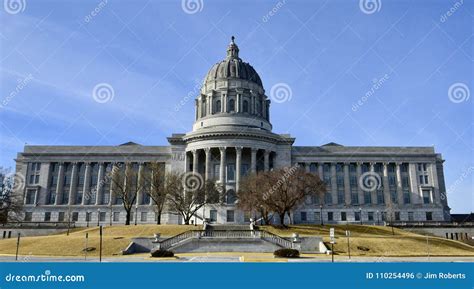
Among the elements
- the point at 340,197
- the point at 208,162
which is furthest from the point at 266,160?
the point at 340,197

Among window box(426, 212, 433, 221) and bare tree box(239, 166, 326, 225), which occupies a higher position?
bare tree box(239, 166, 326, 225)

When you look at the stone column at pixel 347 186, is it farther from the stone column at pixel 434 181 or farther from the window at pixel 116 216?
the window at pixel 116 216

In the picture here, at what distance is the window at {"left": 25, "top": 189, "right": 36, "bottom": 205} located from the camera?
3317 inches

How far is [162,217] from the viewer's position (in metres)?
81.1

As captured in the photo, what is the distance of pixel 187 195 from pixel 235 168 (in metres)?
15.4

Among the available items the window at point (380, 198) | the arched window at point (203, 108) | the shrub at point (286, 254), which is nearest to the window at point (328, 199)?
the window at point (380, 198)

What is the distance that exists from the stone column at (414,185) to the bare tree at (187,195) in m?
42.9

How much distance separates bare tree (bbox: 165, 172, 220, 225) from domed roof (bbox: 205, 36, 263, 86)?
29.8m

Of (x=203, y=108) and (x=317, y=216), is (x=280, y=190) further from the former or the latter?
(x=203, y=108)

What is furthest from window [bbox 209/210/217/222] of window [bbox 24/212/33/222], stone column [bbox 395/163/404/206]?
stone column [bbox 395/163/404/206]

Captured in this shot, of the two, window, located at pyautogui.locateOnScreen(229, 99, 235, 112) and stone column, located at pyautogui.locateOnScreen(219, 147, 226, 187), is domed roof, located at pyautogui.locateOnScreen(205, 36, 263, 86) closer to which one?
window, located at pyautogui.locateOnScreen(229, 99, 235, 112)

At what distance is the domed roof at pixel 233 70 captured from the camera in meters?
90.3

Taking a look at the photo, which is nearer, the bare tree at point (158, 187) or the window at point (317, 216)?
the bare tree at point (158, 187)

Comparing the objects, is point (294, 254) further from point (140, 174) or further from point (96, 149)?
point (96, 149)
